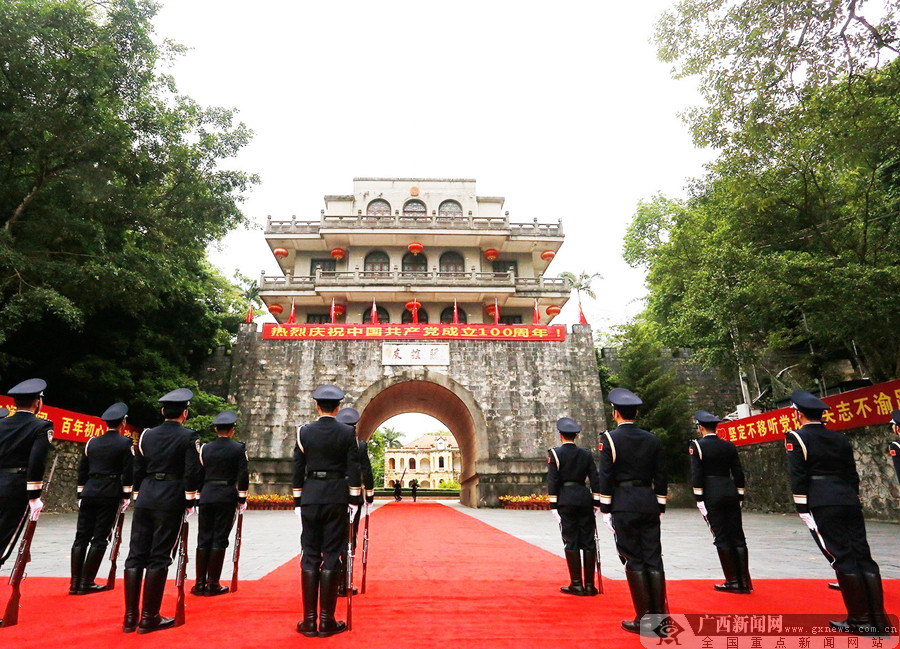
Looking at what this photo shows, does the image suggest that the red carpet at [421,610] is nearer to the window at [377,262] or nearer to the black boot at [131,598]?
the black boot at [131,598]

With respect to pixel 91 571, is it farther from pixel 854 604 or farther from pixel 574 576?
pixel 854 604

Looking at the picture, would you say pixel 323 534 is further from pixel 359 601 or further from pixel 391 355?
pixel 391 355

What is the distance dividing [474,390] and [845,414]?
30.8 feet

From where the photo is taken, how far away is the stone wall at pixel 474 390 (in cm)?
1542

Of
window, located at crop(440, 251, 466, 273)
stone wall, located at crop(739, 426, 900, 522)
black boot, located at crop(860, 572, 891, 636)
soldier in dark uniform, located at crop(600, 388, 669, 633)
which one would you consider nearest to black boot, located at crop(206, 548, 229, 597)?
soldier in dark uniform, located at crop(600, 388, 669, 633)

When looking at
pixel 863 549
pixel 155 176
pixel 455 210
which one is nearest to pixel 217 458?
pixel 863 549

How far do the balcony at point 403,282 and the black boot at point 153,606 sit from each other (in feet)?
Answer: 64.5

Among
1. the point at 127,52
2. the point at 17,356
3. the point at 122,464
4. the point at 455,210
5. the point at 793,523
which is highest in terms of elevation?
the point at 455,210

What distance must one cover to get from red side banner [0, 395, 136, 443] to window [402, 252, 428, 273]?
15.2 metres

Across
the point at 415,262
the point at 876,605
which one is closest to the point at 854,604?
the point at 876,605

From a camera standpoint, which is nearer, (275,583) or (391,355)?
(275,583)

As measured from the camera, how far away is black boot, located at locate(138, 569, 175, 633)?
3.32 metres

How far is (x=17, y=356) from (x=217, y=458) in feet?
35.7

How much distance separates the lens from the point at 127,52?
11.2 meters
